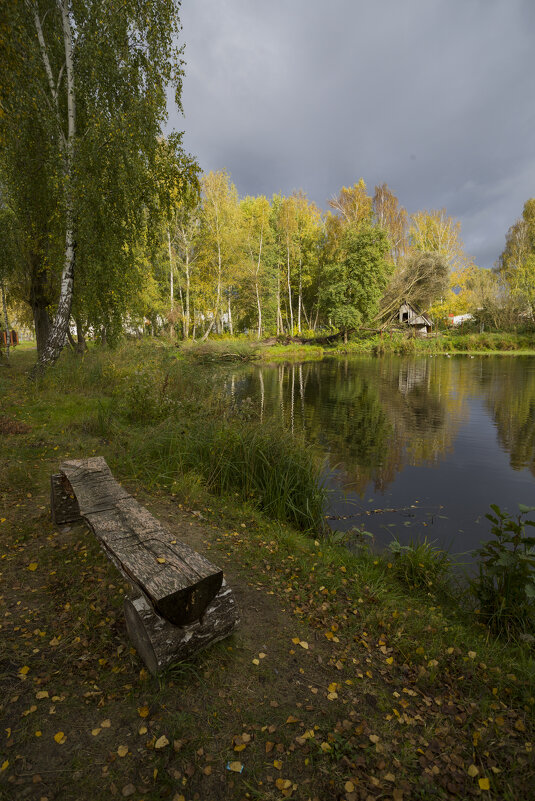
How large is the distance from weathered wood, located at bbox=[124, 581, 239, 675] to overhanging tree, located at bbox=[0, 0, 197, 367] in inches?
371

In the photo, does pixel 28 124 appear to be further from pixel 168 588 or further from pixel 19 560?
pixel 168 588

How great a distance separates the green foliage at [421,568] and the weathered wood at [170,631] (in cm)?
233

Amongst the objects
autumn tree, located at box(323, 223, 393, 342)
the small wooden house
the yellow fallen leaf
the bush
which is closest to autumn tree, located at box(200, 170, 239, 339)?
autumn tree, located at box(323, 223, 393, 342)

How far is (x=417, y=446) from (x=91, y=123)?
1081 cm

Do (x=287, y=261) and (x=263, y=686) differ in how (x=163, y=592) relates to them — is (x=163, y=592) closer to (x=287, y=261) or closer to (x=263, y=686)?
(x=263, y=686)

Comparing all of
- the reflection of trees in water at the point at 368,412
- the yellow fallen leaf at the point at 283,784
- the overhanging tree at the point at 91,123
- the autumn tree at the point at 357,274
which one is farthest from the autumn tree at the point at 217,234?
the yellow fallen leaf at the point at 283,784

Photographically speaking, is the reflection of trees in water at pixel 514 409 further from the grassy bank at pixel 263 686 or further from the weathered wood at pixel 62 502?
the weathered wood at pixel 62 502

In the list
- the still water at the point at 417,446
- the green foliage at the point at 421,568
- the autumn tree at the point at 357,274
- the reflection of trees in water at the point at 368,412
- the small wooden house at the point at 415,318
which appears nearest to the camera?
the green foliage at the point at 421,568

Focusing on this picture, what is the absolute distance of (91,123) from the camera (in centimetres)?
920

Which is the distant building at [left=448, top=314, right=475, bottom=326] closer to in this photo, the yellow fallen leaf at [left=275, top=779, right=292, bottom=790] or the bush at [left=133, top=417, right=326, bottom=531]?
the bush at [left=133, top=417, right=326, bottom=531]

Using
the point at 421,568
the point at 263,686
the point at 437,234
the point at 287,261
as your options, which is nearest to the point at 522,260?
the point at 437,234

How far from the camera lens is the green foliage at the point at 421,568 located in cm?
423

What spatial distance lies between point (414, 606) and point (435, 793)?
1873 mm

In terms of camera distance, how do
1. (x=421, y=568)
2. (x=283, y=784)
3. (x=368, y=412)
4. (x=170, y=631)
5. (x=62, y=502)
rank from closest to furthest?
(x=283, y=784), (x=170, y=631), (x=62, y=502), (x=421, y=568), (x=368, y=412)
